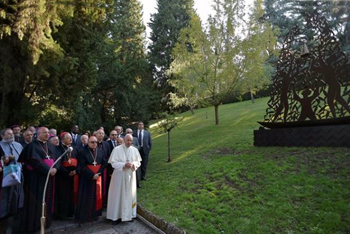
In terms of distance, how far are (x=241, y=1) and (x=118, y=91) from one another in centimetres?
784

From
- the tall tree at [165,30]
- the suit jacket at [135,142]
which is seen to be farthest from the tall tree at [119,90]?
the tall tree at [165,30]

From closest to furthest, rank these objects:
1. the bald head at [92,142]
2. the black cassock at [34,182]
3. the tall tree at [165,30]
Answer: the black cassock at [34,182], the bald head at [92,142], the tall tree at [165,30]

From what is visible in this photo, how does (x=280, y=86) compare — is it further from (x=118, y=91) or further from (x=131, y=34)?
(x=131, y=34)

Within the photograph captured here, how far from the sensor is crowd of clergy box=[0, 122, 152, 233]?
521cm

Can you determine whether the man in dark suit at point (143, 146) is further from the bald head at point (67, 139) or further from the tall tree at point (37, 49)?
the bald head at point (67, 139)

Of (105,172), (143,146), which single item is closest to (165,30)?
(143,146)

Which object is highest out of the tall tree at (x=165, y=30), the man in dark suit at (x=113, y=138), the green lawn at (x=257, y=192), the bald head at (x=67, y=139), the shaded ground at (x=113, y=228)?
the tall tree at (x=165, y=30)

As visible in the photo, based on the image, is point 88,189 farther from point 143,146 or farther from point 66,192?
point 143,146

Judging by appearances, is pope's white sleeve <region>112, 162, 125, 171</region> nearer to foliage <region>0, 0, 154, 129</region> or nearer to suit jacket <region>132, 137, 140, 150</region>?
suit jacket <region>132, 137, 140, 150</region>

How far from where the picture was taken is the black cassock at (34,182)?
517cm

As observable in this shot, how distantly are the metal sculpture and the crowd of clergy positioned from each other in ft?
18.3

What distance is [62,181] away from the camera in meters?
6.15

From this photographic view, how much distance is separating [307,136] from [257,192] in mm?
3165

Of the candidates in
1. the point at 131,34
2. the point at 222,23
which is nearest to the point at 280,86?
the point at 222,23
